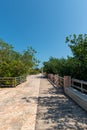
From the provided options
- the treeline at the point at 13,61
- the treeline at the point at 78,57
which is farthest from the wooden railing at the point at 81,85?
the treeline at the point at 13,61

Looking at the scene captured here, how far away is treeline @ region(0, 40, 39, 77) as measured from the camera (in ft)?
50.7

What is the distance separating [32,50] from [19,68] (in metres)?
19.6

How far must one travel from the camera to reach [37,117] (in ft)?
15.7

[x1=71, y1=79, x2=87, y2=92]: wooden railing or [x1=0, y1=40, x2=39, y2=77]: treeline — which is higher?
[x1=0, y1=40, x2=39, y2=77]: treeline

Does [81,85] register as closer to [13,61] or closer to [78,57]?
A: [78,57]

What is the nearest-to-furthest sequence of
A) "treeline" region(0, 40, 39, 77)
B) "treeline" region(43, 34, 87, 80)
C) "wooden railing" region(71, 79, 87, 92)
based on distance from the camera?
"wooden railing" region(71, 79, 87, 92)
"treeline" region(43, 34, 87, 80)
"treeline" region(0, 40, 39, 77)

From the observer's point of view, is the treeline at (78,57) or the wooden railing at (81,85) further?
the treeline at (78,57)

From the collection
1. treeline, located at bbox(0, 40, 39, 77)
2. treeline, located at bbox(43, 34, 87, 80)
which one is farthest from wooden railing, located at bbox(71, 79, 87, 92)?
treeline, located at bbox(0, 40, 39, 77)

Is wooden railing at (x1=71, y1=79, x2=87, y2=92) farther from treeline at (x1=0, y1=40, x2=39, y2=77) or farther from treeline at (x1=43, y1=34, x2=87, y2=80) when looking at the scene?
treeline at (x1=0, y1=40, x2=39, y2=77)

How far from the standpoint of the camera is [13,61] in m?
17.3

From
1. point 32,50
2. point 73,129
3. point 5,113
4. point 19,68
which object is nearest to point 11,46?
point 32,50

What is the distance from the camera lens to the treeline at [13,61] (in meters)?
15.5

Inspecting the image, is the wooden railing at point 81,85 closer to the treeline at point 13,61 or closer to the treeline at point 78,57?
the treeline at point 78,57

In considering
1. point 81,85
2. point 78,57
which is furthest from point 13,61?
point 81,85
